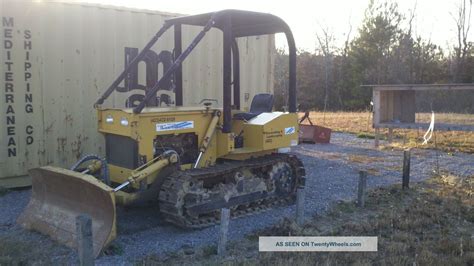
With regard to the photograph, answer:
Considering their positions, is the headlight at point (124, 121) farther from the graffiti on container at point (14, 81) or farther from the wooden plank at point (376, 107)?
the wooden plank at point (376, 107)

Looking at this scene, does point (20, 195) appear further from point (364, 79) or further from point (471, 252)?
point (364, 79)

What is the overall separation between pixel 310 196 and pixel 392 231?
2.08 meters

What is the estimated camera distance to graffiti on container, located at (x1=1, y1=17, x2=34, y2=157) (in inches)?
296

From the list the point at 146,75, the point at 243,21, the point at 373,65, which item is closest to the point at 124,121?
the point at 243,21

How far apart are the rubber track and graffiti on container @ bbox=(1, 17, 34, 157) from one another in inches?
133

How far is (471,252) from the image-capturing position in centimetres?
485

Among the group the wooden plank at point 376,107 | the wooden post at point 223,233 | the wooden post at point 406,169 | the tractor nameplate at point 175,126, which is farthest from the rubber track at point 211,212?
the wooden plank at point 376,107

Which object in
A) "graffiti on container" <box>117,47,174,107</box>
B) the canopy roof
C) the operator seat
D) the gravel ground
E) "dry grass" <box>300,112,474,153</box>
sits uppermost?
the canopy roof

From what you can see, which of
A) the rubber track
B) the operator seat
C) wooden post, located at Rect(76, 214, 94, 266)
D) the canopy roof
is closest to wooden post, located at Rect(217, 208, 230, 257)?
the rubber track

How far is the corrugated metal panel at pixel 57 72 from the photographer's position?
25.0 feet

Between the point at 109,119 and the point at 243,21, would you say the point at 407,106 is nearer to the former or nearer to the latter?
the point at 243,21

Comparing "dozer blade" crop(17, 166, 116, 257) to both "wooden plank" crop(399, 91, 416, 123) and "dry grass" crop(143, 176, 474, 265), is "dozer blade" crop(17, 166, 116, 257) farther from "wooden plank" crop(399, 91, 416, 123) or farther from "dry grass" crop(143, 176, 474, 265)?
"wooden plank" crop(399, 91, 416, 123)

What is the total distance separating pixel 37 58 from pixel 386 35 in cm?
3457

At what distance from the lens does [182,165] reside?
6.18m
